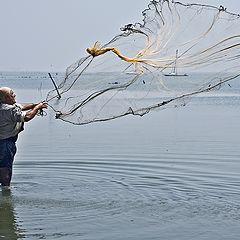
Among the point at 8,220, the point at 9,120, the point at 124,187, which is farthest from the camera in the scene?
the point at 124,187

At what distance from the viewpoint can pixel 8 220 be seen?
9445mm

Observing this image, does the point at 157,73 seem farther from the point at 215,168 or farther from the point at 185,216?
the point at 215,168

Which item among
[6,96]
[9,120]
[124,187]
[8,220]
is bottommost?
[8,220]

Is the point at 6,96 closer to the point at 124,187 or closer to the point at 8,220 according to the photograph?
the point at 8,220

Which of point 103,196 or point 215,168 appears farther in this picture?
point 215,168

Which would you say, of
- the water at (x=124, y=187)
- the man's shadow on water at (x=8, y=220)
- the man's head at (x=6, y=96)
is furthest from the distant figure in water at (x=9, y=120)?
the water at (x=124, y=187)

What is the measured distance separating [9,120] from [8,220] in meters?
1.60

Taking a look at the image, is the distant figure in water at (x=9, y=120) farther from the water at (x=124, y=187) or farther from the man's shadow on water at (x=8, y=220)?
the water at (x=124, y=187)

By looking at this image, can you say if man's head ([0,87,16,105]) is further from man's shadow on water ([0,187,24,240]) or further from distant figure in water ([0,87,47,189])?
man's shadow on water ([0,187,24,240])

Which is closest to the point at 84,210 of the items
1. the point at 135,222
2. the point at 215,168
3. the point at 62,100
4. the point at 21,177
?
the point at 135,222

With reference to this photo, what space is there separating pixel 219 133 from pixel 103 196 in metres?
10.4

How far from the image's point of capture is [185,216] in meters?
9.33

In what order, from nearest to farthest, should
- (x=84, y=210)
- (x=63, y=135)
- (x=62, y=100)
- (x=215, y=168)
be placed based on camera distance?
(x=84, y=210) < (x=62, y=100) < (x=215, y=168) < (x=63, y=135)

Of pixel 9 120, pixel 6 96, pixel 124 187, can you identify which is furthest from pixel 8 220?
pixel 124 187
